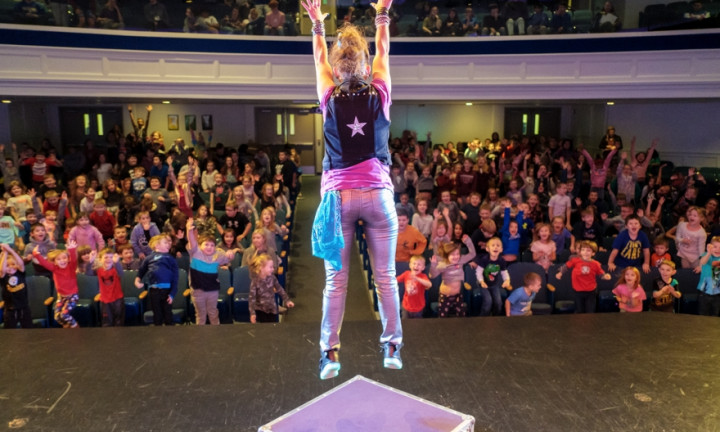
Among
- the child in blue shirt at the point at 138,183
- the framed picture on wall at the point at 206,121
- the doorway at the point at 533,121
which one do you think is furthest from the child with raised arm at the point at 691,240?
the framed picture on wall at the point at 206,121

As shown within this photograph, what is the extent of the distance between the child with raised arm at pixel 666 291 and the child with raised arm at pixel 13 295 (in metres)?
5.98

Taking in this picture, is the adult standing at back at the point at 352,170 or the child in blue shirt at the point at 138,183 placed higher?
the adult standing at back at the point at 352,170

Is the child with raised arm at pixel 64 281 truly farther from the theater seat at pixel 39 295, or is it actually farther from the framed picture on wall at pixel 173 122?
the framed picture on wall at pixel 173 122

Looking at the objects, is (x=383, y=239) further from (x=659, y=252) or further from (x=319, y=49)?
(x=659, y=252)

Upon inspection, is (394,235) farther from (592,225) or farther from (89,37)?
(89,37)

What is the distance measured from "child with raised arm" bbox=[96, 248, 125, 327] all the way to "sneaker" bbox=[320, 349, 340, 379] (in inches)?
131

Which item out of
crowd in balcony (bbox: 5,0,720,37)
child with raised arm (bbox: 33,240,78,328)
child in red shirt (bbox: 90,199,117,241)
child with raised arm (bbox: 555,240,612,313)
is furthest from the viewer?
crowd in balcony (bbox: 5,0,720,37)

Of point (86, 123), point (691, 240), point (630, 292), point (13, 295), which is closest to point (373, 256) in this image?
point (630, 292)

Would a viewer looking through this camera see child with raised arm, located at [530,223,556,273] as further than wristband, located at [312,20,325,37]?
Yes

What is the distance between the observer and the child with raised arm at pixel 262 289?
18.4ft

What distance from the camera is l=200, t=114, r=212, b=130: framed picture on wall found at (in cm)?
1631

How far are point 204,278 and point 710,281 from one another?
15.8 feet

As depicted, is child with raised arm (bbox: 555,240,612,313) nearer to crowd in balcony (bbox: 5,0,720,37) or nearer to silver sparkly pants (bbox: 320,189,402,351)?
silver sparkly pants (bbox: 320,189,402,351)

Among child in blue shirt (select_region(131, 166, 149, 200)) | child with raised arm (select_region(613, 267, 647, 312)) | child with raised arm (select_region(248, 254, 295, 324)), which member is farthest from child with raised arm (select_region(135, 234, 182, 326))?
child with raised arm (select_region(613, 267, 647, 312))
